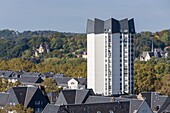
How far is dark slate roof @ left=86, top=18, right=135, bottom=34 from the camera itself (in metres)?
65.0

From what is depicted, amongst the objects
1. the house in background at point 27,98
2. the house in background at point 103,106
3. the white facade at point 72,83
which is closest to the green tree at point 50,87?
the white facade at point 72,83

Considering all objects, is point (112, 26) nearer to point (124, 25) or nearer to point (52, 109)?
point (124, 25)

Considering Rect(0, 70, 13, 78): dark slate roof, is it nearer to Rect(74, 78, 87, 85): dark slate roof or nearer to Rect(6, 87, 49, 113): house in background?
Rect(74, 78, 87, 85): dark slate roof

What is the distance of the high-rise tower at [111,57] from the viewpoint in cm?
6406

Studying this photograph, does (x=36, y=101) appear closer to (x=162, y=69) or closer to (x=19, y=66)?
(x=162, y=69)

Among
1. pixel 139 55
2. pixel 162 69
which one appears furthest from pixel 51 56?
pixel 162 69

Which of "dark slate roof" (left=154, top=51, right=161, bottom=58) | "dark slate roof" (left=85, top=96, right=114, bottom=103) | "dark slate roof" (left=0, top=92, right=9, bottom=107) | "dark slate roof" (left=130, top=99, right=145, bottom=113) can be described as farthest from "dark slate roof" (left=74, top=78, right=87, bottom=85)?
"dark slate roof" (left=154, top=51, right=161, bottom=58)

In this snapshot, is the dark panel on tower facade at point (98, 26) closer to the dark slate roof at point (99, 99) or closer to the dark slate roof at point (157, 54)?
the dark slate roof at point (99, 99)

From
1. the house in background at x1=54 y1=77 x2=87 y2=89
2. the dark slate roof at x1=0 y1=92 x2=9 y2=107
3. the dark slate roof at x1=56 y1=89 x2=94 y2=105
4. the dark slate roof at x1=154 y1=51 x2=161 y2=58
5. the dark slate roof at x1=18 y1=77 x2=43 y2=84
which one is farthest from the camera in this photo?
the dark slate roof at x1=154 y1=51 x2=161 y2=58

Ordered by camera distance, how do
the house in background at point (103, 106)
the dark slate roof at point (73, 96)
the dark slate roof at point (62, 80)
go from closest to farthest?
the house in background at point (103, 106) < the dark slate roof at point (73, 96) < the dark slate roof at point (62, 80)

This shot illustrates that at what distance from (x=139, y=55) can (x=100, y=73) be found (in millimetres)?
64590

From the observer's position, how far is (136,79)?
7250 cm

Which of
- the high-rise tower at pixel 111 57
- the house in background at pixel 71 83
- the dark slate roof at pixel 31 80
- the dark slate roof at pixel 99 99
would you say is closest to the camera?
the dark slate roof at pixel 99 99

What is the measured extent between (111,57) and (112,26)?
3.60 metres
